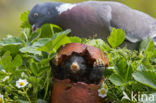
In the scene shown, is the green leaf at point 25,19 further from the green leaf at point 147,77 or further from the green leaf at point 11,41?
the green leaf at point 147,77

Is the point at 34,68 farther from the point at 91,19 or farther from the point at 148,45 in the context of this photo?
the point at 91,19

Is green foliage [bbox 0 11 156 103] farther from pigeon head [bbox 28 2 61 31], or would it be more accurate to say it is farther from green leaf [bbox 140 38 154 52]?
pigeon head [bbox 28 2 61 31]

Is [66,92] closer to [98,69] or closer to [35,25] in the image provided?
[98,69]

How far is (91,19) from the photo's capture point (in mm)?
776

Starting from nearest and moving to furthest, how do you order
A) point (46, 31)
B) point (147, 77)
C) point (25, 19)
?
1. point (147, 77)
2. point (46, 31)
3. point (25, 19)

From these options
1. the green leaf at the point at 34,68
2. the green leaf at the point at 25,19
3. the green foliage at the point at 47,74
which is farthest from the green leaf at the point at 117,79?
the green leaf at the point at 25,19

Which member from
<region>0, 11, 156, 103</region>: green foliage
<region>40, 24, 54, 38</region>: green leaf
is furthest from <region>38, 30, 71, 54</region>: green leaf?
<region>40, 24, 54, 38</region>: green leaf

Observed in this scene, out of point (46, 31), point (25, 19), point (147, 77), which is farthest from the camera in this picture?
point (25, 19)

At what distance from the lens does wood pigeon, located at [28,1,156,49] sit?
0.76 meters

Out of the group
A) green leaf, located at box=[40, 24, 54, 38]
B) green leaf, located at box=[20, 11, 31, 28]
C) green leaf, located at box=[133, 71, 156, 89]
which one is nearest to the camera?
green leaf, located at box=[133, 71, 156, 89]

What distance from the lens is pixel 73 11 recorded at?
Answer: 2.56 ft

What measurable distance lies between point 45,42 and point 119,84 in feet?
0.38

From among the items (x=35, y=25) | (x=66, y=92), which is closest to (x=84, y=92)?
(x=66, y=92)

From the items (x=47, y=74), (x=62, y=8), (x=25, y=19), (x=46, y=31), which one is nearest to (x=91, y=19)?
(x=62, y=8)
